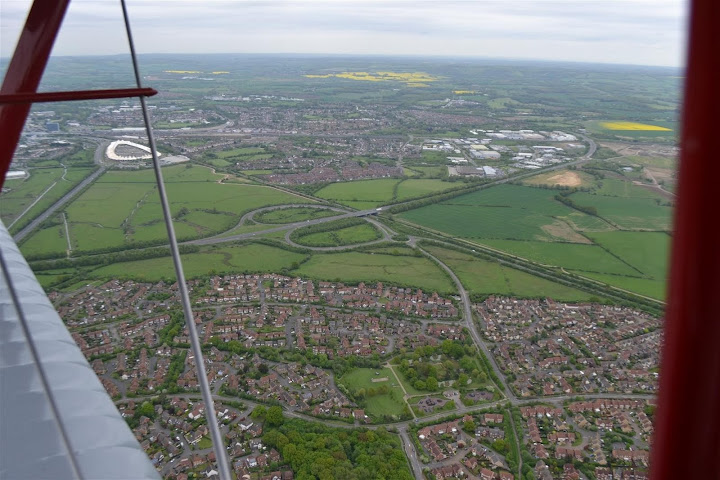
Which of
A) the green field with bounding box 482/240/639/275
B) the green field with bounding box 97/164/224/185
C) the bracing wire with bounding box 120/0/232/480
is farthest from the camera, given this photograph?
the green field with bounding box 97/164/224/185

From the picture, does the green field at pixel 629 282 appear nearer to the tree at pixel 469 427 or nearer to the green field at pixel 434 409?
the green field at pixel 434 409

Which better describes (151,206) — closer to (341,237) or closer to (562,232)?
(341,237)

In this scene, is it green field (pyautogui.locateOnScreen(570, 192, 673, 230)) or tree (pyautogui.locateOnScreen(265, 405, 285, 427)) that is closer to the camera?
tree (pyautogui.locateOnScreen(265, 405, 285, 427))

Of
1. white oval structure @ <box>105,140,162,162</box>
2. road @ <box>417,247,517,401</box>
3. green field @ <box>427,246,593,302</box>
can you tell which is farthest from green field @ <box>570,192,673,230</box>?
white oval structure @ <box>105,140,162,162</box>

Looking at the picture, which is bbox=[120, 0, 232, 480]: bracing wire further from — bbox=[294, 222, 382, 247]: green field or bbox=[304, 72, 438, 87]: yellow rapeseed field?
bbox=[304, 72, 438, 87]: yellow rapeseed field

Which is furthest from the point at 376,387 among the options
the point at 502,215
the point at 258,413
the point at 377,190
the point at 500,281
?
the point at 377,190

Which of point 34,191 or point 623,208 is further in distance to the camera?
point 623,208

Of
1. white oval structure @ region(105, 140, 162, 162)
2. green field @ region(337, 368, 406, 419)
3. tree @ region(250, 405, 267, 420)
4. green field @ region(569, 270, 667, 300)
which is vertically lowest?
green field @ region(337, 368, 406, 419)

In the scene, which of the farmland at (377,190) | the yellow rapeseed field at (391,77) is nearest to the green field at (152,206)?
the farmland at (377,190)
